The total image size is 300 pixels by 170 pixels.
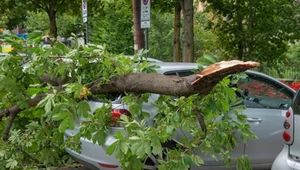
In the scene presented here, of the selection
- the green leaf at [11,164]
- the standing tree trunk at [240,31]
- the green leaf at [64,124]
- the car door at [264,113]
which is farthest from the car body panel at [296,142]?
the standing tree trunk at [240,31]

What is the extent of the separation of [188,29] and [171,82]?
791 centimetres

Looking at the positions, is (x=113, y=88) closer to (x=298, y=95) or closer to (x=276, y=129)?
(x=298, y=95)

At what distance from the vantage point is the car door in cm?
611

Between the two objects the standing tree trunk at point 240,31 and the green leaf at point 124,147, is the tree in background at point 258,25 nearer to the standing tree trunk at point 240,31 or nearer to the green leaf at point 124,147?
the standing tree trunk at point 240,31

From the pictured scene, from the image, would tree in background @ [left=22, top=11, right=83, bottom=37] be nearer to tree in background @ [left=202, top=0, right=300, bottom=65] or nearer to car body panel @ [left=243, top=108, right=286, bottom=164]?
tree in background @ [left=202, top=0, right=300, bottom=65]

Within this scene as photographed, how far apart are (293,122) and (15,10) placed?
1668cm

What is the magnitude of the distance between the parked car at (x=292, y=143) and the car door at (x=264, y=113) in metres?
1.57

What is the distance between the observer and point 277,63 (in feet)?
42.2

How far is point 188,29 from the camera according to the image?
1080 cm

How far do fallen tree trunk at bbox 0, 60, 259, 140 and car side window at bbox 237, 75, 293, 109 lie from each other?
10.0 ft

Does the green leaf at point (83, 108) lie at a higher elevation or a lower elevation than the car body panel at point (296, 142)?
higher

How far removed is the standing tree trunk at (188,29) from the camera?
10727 mm

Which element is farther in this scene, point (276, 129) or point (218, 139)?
point (276, 129)

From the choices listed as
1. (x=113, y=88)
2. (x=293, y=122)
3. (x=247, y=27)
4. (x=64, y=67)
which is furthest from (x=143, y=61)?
(x=247, y=27)
